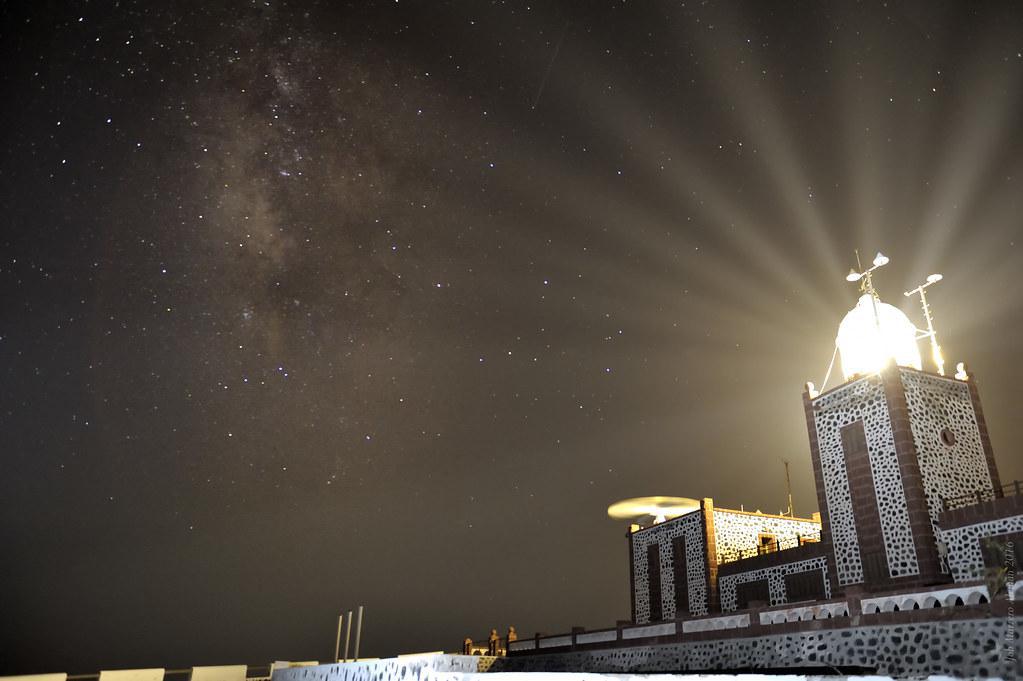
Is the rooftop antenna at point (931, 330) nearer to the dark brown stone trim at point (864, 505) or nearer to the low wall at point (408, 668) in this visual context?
the dark brown stone trim at point (864, 505)

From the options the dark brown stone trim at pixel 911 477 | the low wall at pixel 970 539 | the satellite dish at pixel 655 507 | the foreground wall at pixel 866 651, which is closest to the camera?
the foreground wall at pixel 866 651

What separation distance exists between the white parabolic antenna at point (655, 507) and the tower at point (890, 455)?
1286cm

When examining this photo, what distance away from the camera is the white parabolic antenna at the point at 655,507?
3478 centimetres

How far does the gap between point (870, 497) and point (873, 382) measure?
137 inches

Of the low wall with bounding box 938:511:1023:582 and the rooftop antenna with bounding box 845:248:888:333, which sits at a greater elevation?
the rooftop antenna with bounding box 845:248:888:333

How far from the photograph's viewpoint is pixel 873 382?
21297mm

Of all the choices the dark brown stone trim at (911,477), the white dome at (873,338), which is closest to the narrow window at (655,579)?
the white dome at (873,338)

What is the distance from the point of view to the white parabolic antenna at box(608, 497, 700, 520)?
114 ft

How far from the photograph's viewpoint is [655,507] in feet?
115

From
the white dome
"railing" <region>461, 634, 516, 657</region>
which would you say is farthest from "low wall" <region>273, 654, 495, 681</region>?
the white dome

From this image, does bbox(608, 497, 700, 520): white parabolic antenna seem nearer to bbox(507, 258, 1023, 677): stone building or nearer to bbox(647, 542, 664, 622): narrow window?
bbox(647, 542, 664, 622): narrow window

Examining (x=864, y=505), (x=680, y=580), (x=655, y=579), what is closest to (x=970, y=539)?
(x=864, y=505)

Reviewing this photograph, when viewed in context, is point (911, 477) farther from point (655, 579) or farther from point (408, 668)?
point (408, 668)

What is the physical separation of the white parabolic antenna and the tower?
1286 centimetres
